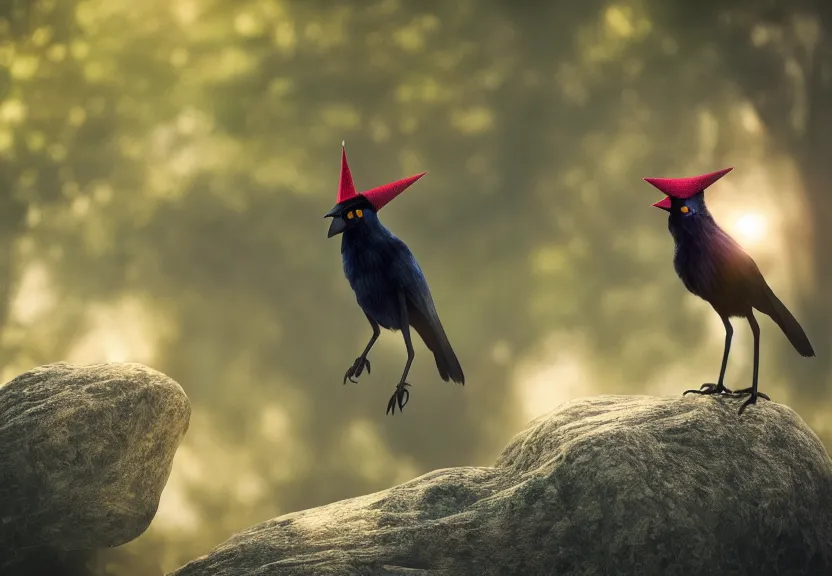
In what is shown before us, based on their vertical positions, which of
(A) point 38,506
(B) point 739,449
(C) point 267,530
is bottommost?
(B) point 739,449

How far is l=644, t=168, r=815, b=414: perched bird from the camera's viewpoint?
255 inches

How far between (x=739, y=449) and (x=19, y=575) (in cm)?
716

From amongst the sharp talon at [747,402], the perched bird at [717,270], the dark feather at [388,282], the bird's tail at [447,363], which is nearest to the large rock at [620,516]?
the sharp talon at [747,402]

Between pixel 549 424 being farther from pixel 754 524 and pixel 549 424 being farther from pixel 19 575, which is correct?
pixel 19 575

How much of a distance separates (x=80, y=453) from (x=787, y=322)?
6926mm

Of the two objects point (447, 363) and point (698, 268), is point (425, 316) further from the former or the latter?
point (698, 268)

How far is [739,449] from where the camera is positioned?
20.1 feet

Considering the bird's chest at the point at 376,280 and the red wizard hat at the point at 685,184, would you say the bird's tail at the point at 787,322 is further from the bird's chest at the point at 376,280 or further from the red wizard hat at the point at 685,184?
the bird's chest at the point at 376,280

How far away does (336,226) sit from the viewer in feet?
21.0

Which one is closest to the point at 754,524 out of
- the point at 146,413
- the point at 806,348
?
the point at 806,348

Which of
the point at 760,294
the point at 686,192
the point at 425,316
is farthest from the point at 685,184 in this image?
the point at 425,316

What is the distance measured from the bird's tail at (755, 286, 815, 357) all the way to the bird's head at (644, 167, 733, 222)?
3.00 feet

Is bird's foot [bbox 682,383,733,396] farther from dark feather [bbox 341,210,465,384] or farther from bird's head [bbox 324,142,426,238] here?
bird's head [bbox 324,142,426,238]

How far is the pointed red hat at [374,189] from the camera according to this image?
6621 millimetres
